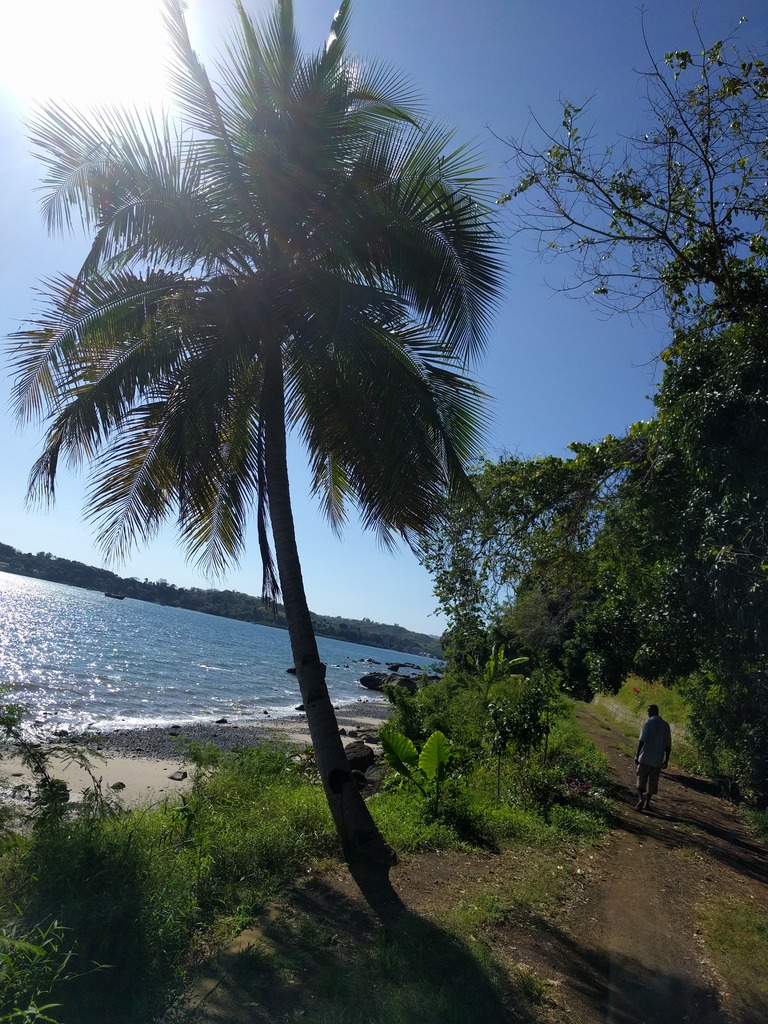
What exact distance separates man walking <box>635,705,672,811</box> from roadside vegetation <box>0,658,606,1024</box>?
2.73ft

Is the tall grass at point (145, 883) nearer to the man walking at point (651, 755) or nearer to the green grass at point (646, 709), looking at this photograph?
the man walking at point (651, 755)

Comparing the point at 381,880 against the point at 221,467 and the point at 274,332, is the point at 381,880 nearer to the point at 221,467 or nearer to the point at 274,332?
the point at 221,467

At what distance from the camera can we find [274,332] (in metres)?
7.55

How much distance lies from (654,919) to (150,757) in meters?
16.8

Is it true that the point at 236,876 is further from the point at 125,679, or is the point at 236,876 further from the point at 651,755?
the point at 125,679

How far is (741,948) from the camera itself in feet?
18.4

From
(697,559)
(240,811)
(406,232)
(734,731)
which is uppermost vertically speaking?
(406,232)

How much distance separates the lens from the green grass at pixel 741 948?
478 cm

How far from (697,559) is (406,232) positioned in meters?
4.47

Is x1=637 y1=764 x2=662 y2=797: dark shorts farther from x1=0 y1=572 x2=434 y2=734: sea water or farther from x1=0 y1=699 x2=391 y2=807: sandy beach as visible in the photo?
x1=0 y1=572 x2=434 y2=734: sea water

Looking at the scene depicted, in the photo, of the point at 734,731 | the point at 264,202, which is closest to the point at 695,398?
the point at 264,202

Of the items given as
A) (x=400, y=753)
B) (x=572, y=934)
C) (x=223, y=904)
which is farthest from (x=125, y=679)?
(x=572, y=934)

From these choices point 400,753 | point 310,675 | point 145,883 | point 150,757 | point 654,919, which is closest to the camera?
point 145,883

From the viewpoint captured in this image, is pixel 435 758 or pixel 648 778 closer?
pixel 435 758
